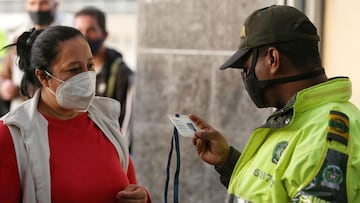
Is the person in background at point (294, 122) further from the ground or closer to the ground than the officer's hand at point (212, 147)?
further from the ground

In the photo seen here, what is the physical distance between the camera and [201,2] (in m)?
4.85

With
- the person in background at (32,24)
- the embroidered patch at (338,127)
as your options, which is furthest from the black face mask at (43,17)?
the embroidered patch at (338,127)

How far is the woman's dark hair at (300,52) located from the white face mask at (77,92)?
39.5 inches

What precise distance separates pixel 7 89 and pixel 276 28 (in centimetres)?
395

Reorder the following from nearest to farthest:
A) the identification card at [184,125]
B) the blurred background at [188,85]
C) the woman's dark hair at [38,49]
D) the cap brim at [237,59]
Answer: the cap brim at [237,59] → the identification card at [184,125] → the woman's dark hair at [38,49] → the blurred background at [188,85]

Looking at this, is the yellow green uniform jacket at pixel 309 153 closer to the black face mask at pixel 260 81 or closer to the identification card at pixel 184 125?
the black face mask at pixel 260 81

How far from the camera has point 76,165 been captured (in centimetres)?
285

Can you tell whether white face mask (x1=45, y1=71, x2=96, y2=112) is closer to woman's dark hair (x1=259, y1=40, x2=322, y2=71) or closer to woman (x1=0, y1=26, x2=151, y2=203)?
woman (x1=0, y1=26, x2=151, y2=203)

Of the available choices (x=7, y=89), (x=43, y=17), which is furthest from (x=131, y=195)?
(x=43, y=17)

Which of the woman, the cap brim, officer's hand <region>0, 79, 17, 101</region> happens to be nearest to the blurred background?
officer's hand <region>0, 79, 17, 101</region>

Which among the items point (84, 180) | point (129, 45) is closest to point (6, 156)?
point (84, 180)

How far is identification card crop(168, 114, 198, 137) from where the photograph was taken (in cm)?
263

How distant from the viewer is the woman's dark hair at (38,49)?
296 centimetres

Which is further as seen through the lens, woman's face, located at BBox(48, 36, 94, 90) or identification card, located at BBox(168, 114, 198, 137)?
woman's face, located at BBox(48, 36, 94, 90)
